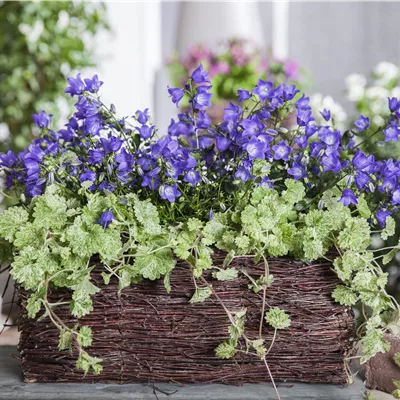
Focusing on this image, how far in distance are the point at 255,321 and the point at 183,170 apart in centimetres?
22

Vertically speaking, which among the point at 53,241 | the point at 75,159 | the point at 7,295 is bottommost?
the point at 7,295

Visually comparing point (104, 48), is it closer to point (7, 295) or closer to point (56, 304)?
point (7, 295)

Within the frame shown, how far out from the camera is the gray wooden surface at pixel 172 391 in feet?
2.51

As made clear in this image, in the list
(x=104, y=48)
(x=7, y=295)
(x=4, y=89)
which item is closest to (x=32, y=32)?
(x=4, y=89)

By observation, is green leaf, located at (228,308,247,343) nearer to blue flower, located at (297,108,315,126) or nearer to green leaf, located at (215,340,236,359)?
green leaf, located at (215,340,236,359)

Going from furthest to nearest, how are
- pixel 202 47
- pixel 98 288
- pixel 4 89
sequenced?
pixel 202 47
pixel 4 89
pixel 98 288

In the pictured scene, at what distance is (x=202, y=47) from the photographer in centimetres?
351

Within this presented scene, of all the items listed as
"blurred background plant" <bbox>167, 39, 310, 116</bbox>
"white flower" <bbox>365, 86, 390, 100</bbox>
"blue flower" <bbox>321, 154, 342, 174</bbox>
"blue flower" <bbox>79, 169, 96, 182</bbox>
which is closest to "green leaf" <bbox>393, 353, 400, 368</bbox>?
"blue flower" <bbox>321, 154, 342, 174</bbox>

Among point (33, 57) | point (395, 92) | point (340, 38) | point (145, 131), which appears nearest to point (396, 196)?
point (145, 131)

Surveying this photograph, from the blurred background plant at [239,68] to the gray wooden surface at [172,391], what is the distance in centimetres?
244

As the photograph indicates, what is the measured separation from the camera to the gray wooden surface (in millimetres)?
765

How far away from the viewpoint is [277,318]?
763 millimetres

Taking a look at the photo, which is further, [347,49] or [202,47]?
[202,47]

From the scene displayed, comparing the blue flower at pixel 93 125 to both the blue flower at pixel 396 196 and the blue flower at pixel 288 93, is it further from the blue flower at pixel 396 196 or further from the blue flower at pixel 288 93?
the blue flower at pixel 396 196
